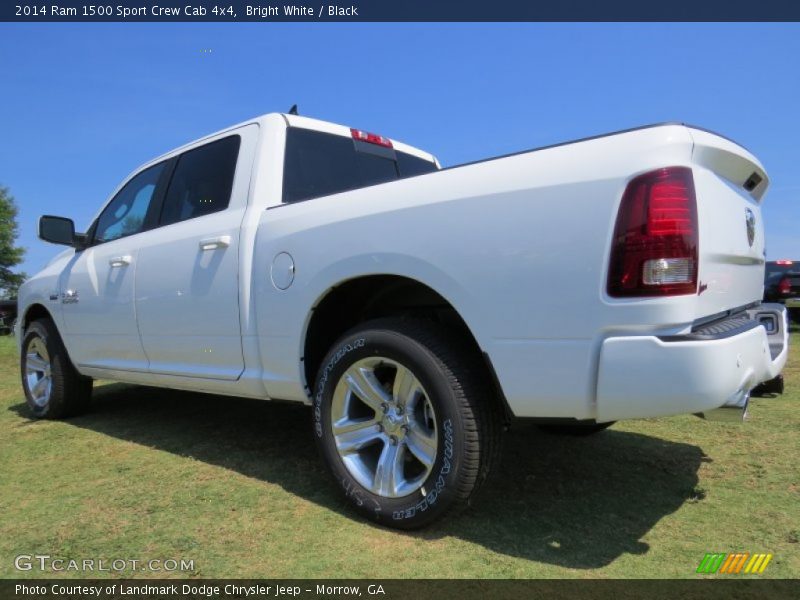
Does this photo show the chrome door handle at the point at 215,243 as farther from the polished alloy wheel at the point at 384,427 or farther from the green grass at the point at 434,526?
the green grass at the point at 434,526

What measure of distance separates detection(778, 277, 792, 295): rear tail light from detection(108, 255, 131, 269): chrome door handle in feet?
29.7

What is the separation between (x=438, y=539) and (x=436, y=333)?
0.83 metres

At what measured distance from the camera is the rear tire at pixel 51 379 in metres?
4.76

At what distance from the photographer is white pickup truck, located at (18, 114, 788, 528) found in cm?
191

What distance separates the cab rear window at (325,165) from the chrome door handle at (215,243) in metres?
0.39

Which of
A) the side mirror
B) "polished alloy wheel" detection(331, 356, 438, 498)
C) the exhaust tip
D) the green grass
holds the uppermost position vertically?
the side mirror

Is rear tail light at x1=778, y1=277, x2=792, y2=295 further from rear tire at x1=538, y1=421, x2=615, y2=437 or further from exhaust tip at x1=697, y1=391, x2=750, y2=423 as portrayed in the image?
exhaust tip at x1=697, y1=391, x2=750, y2=423

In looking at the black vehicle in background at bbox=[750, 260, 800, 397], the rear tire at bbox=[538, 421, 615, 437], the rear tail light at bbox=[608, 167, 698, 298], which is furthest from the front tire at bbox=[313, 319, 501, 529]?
the black vehicle in background at bbox=[750, 260, 800, 397]

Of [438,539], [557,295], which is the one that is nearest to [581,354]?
[557,295]

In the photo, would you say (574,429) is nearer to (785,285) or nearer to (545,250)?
(545,250)

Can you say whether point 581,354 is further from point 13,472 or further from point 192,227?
point 13,472

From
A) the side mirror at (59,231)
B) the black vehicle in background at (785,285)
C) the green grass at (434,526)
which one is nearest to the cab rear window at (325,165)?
the green grass at (434,526)

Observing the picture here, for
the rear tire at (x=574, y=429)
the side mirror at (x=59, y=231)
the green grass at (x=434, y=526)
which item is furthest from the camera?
the side mirror at (x=59, y=231)

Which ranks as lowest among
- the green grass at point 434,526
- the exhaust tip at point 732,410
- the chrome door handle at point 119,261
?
the green grass at point 434,526
